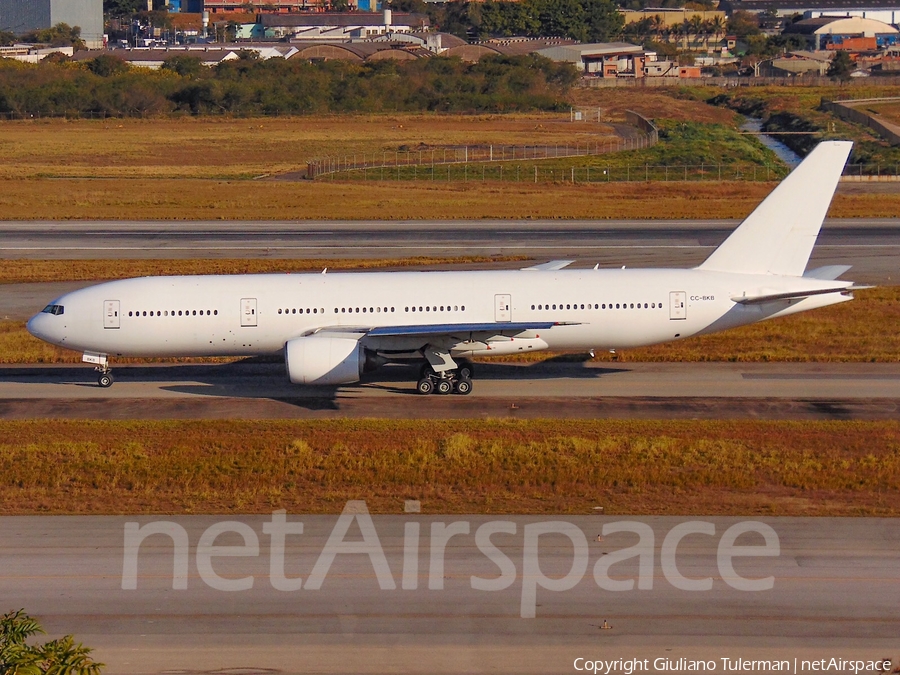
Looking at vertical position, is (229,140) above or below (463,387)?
above

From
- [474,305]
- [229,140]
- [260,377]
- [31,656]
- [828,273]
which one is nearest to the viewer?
[31,656]

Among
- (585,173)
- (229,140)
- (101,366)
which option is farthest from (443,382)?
(229,140)

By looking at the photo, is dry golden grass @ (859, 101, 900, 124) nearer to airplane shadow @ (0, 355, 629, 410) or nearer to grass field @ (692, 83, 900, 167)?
grass field @ (692, 83, 900, 167)

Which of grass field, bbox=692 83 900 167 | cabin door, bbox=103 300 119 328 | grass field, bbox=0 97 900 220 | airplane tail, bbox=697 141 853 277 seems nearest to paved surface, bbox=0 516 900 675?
cabin door, bbox=103 300 119 328

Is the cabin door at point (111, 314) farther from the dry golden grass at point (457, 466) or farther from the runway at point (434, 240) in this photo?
the runway at point (434, 240)

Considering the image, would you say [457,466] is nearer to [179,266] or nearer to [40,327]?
[40,327]

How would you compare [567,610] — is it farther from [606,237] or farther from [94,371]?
[606,237]

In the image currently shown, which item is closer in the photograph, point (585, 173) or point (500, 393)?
point (500, 393)
